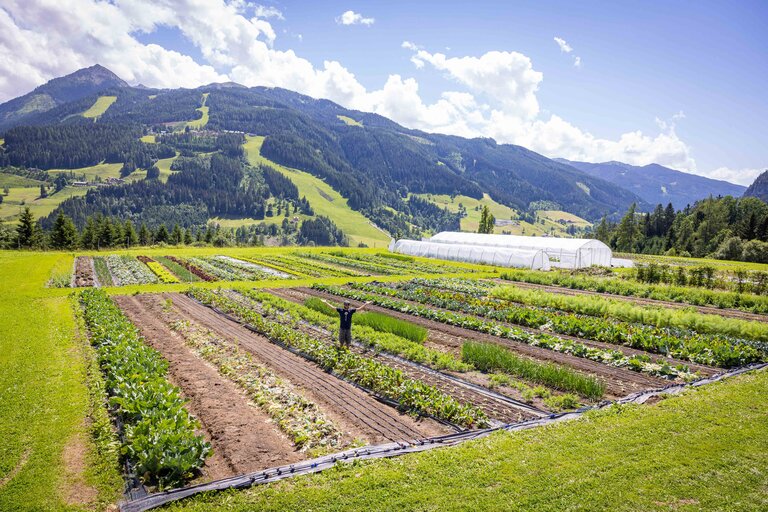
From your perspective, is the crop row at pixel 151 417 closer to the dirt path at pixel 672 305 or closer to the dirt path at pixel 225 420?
the dirt path at pixel 225 420

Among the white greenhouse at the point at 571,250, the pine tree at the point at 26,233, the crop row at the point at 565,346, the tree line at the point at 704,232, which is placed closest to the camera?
the crop row at the point at 565,346

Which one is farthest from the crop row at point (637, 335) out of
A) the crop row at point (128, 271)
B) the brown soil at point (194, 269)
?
the crop row at point (128, 271)

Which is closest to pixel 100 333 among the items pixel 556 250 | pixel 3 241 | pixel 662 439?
pixel 662 439

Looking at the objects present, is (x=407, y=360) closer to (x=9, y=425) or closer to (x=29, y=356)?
(x=9, y=425)

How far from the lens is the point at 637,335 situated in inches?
755


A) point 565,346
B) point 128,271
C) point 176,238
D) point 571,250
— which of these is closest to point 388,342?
point 565,346

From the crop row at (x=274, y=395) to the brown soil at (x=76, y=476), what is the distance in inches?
162

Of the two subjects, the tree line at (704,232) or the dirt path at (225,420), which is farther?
the tree line at (704,232)

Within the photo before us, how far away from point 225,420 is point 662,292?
37868mm

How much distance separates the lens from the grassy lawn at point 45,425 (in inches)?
303

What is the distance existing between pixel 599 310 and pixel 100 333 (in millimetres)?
27964

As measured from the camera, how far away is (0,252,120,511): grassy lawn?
303 inches

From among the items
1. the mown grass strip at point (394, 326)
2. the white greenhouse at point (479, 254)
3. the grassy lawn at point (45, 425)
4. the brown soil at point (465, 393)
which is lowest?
the brown soil at point (465, 393)

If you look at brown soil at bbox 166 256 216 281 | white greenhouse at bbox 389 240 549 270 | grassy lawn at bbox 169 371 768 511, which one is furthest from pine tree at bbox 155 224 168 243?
grassy lawn at bbox 169 371 768 511
